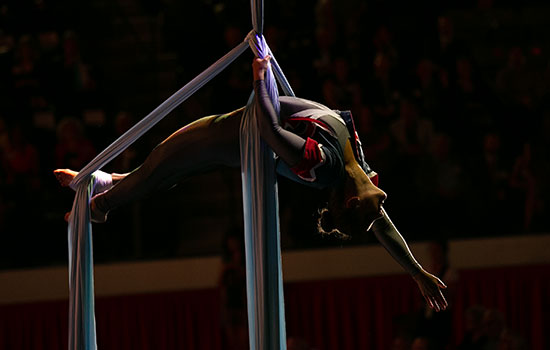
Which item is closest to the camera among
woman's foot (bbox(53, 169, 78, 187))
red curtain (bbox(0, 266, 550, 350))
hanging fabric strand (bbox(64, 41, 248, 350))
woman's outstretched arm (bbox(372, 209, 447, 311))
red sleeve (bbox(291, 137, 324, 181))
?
red sleeve (bbox(291, 137, 324, 181))

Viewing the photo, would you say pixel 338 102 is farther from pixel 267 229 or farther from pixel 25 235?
pixel 267 229

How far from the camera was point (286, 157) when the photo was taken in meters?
2.41

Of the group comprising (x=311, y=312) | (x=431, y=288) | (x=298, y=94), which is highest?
(x=298, y=94)

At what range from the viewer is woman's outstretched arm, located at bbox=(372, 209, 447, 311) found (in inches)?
103

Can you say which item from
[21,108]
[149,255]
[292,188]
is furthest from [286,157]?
[21,108]

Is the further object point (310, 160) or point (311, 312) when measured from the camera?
point (311, 312)

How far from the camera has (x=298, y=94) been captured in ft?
18.0

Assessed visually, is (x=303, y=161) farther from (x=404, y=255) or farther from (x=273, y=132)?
(x=404, y=255)

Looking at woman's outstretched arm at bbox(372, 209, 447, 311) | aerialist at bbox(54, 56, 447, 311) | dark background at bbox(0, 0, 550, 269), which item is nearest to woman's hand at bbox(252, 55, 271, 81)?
aerialist at bbox(54, 56, 447, 311)

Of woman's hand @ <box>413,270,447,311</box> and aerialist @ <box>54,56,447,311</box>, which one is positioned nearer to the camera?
aerialist @ <box>54,56,447,311</box>

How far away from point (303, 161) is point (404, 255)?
483 mm

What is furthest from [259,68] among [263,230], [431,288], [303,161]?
[431,288]

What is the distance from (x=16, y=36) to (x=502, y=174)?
11.2 ft

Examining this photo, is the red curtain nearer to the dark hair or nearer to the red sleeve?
the dark hair
